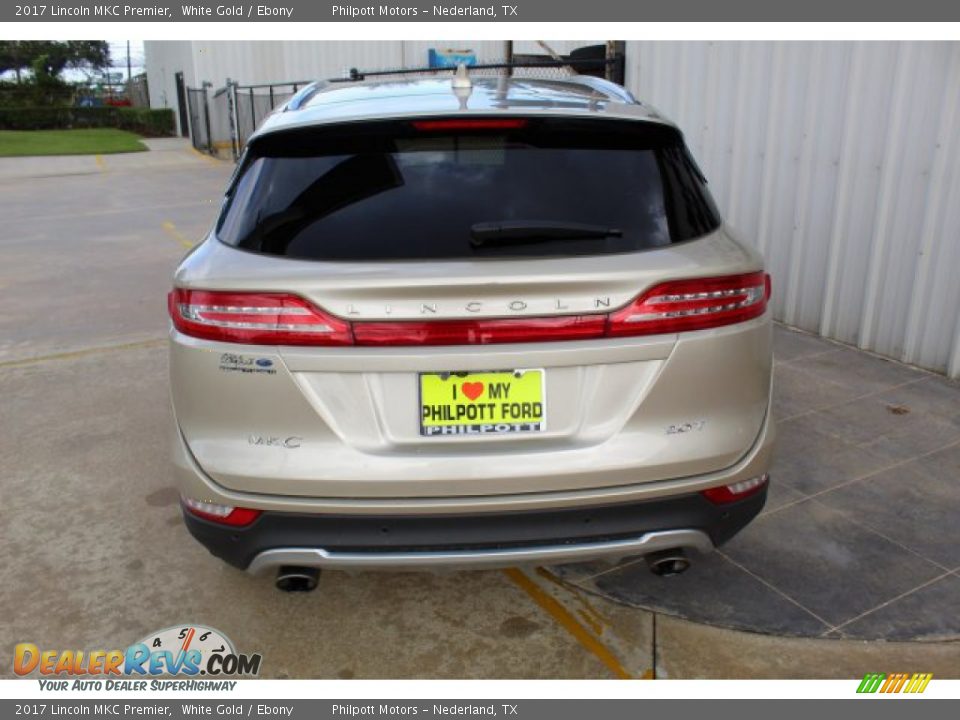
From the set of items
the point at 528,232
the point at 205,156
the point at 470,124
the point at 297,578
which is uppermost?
the point at 470,124

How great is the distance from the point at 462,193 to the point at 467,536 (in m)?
1.02

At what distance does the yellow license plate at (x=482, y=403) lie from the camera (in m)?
2.26

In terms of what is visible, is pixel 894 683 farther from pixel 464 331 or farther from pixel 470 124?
pixel 470 124

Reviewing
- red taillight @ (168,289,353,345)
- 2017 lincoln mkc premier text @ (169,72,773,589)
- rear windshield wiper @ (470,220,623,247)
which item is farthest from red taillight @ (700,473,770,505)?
red taillight @ (168,289,353,345)

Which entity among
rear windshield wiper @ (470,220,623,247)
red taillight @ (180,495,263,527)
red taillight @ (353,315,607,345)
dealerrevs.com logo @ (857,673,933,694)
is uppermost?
rear windshield wiper @ (470,220,623,247)

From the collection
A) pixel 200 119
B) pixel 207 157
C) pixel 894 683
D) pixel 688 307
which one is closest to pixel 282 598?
pixel 688 307

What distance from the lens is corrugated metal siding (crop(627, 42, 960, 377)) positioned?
5133mm

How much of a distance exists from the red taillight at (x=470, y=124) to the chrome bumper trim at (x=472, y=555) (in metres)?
1.29

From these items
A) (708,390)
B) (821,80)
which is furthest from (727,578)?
(821,80)

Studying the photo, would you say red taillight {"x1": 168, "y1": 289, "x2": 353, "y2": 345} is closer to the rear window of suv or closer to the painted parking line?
the rear window of suv

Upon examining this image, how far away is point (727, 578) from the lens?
3215mm

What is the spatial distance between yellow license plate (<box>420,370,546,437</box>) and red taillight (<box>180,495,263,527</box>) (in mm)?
597

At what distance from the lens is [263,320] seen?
2.28 m

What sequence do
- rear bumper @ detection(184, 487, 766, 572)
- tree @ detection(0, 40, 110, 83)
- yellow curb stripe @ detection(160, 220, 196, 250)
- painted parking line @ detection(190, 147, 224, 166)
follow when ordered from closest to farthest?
rear bumper @ detection(184, 487, 766, 572), yellow curb stripe @ detection(160, 220, 196, 250), painted parking line @ detection(190, 147, 224, 166), tree @ detection(0, 40, 110, 83)
